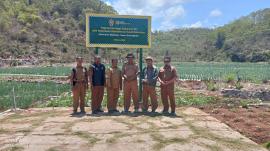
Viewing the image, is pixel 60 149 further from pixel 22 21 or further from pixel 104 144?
pixel 22 21

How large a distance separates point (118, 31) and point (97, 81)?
1.89m

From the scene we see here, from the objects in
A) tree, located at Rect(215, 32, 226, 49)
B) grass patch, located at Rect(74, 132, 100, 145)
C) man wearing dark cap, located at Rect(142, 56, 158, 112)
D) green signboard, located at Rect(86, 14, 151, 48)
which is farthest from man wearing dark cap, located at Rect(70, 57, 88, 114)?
tree, located at Rect(215, 32, 226, 49)

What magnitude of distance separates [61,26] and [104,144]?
3134 inches

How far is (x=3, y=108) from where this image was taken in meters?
12.4

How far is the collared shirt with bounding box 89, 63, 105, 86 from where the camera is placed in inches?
398

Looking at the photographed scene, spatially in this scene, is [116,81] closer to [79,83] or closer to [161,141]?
[79,83]

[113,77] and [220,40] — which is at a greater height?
[220,40]

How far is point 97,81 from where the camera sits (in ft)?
33.5

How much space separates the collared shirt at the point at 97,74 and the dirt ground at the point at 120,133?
0.99m

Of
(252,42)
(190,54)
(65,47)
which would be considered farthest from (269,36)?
(65,47)

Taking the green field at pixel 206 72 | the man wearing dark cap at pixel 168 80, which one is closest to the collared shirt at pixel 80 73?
the man wearing dark cap at pixel 168 80

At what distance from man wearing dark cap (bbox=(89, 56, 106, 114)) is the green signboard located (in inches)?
50.3

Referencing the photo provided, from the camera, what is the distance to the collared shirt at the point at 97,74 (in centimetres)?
1012

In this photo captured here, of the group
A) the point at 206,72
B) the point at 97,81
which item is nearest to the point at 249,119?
the point at 97,81
